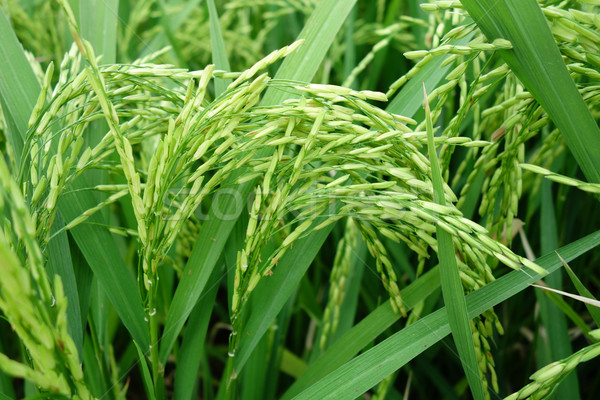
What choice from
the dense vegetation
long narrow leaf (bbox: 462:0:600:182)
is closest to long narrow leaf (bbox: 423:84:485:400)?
the dense vegetation

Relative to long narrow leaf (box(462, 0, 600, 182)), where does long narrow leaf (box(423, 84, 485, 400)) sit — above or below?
below

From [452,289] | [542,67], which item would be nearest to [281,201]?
[452,289]

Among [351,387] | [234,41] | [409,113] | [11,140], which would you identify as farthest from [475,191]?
[234,41]

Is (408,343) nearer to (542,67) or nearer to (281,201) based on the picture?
(281,201)

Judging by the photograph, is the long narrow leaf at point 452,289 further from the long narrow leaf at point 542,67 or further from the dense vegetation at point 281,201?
the long narrow leaf at point 542,67

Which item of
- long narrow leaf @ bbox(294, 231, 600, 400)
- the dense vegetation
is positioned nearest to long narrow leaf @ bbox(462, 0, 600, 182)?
the dense vegetation

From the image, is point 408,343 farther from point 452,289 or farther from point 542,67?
point 542,67

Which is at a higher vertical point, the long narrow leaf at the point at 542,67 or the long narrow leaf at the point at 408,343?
the long narrow leaf at the point at 542,67

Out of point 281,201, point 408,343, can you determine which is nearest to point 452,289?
point 408,343

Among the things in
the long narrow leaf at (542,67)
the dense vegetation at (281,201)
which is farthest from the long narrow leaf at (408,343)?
the long narrow leaf at (542,67)

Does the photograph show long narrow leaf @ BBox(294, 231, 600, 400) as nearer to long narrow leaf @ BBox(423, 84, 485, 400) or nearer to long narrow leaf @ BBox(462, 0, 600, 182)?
long narrow leaf @ BBox(423, 84, 485, 400)

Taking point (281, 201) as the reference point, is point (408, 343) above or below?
below

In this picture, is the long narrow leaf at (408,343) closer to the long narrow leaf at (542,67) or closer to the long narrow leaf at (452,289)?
the long narrow leaf at (452,289)

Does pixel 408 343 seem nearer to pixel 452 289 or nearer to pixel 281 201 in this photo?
pixel 452 289
